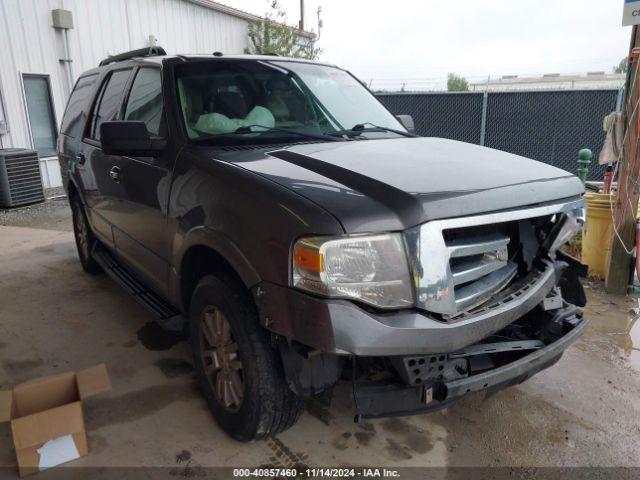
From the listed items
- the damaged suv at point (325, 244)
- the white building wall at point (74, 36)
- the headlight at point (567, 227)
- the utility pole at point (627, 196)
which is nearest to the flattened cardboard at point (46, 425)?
the damaged suv at point (325, 244)

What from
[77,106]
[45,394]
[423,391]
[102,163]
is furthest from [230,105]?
[77,106]

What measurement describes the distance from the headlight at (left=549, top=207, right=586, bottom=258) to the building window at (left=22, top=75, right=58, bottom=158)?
9311mm

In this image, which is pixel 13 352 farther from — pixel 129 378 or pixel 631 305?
pixel 631 305

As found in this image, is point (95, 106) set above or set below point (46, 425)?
above

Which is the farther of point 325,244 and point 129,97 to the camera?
point 129,97

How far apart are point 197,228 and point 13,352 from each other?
2.00 meters

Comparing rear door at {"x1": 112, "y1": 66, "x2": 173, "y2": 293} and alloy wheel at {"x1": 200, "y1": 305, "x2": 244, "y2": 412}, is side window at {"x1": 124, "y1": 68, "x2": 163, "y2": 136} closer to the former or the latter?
rear door at {"x1": 112, "y1": 66, "x2": 173, "y2": 293}

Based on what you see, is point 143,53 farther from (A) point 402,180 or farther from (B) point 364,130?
(A) point 402,180

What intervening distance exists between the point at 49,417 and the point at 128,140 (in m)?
1.42

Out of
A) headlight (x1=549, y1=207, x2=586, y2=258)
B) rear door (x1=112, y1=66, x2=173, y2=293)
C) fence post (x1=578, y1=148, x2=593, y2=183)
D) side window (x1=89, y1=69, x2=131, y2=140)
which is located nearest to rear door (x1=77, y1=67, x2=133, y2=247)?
side window (x1=89, y1=69, x2=131, y2=140)

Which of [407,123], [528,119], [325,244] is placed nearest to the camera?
[325,244]

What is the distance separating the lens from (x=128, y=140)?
2641 mm

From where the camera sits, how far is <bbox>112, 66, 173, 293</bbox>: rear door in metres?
2.81

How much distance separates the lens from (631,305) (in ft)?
14.0
